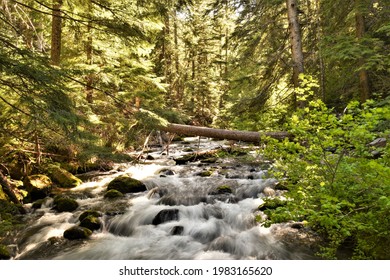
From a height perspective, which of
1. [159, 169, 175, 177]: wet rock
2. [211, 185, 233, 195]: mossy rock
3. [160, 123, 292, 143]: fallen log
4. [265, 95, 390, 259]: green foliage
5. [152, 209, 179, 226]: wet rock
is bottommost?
[152, 209, 179, 226]: wet rock

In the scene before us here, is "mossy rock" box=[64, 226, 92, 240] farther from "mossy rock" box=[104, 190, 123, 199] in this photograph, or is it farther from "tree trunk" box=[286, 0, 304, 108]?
"tree trunk" box=[286, 0, 304, 108]

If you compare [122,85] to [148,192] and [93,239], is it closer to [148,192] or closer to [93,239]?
[148,192]

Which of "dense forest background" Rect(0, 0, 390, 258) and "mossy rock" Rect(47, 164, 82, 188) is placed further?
"mossy rock" Rect(47, 164, 82, 188)

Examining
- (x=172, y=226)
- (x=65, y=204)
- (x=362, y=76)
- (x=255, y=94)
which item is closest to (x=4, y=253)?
(x=65, y=204)

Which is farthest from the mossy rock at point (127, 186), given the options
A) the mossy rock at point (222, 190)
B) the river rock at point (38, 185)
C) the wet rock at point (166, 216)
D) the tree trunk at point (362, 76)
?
Result: the tree trunk at point (362, 76)

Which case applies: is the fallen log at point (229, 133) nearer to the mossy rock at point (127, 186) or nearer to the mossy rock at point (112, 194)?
the mossy rock at point (127, 186)

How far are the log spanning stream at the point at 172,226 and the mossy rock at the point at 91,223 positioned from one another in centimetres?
17

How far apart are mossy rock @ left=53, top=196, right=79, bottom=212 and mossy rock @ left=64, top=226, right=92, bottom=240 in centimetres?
172

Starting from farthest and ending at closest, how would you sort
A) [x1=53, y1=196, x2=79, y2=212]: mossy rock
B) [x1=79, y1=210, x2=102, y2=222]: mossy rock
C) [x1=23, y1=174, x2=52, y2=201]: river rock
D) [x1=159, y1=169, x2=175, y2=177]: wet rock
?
1. [x1=159, y1=169, x2=175, y2=177]: wet rock
2. [x1=23, y1=174, x2=52, y2=201]: river rock
3. [x1=53, y1=196, x2=79, y2=212]: mossy rock
4. [x1=79, y1=210, x2=102, y2=222]: mossy rock

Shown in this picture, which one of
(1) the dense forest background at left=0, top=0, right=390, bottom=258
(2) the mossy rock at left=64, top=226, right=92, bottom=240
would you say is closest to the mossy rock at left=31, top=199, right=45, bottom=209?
(1) the dense forest background at left=0, top=0, right=390, bottom=258

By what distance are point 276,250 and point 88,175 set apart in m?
9.25

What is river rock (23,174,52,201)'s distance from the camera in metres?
9.60

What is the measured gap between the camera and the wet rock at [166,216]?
8355 millimetres

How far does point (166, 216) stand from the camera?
854 centimetres
